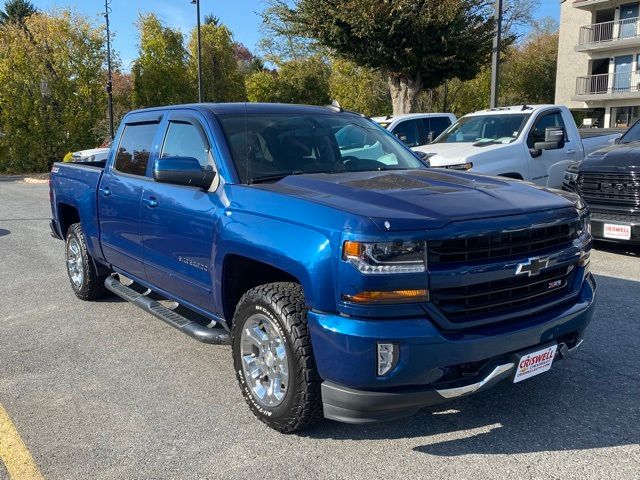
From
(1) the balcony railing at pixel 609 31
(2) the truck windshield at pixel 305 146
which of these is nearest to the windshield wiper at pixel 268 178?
(2) the truck windshield at pixel 305 146

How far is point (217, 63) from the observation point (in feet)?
112

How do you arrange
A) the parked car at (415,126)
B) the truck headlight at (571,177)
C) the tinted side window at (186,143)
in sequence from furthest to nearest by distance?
the parked car at (415,126)
the truck headlight at (571,177)
the tinted side window at (186,143)

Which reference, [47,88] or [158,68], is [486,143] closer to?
[47,88]

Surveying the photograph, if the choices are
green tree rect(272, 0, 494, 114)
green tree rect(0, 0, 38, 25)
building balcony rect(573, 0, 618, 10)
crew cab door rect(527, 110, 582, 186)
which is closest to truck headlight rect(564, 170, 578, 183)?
crew cab door rect(527, 110, 582, 186)

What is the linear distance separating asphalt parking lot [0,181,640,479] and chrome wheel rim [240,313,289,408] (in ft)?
0.74

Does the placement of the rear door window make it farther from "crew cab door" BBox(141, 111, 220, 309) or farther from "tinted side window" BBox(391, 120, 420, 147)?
"crew cab door" BBox(141, 111, 220, 309)

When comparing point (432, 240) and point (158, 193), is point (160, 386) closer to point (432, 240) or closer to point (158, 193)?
point (158, 193)

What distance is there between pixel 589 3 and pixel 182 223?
3826 cm

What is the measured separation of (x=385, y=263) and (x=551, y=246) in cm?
111

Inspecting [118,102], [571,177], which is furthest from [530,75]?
[571,177]

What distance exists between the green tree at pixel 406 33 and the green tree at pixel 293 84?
19.5 m

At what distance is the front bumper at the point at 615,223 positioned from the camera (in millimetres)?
7246

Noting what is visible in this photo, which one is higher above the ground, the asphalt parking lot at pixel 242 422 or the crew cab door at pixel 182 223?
the crew cab door at pixel 182 223

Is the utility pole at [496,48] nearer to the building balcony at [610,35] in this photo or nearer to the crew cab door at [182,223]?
the crew cab door at [182,223]
